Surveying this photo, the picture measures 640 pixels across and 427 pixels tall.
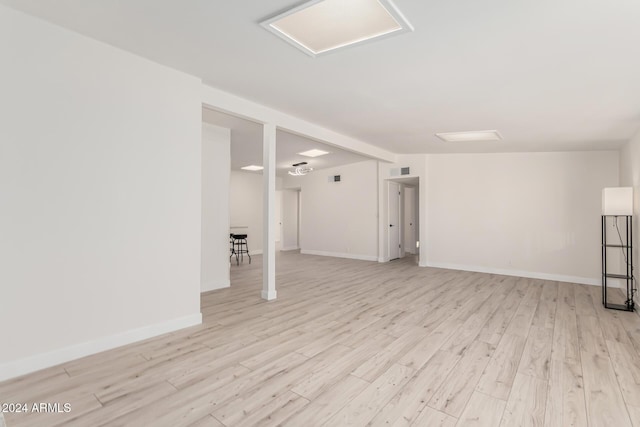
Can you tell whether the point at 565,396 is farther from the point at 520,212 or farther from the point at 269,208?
the point at 520,212

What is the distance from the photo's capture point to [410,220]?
10875mm

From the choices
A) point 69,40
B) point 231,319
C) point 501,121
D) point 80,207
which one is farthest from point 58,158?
point 501,121

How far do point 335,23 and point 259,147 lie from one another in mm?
4480

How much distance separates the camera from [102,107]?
9.54 ft

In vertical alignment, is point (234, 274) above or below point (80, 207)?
below

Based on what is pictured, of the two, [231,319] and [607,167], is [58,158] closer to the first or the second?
[231,319]

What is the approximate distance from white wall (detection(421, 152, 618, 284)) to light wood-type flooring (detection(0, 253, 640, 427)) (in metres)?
2.09

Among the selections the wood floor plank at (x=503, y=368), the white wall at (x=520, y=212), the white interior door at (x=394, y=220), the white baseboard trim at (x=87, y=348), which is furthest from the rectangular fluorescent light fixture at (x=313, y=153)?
→ the wood floor plank at (x=503, y=368)

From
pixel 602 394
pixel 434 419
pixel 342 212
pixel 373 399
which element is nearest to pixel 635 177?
pixel 602 394

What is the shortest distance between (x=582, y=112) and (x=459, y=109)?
1.50 meters

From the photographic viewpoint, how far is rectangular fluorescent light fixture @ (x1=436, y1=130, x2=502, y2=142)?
532 centimetres

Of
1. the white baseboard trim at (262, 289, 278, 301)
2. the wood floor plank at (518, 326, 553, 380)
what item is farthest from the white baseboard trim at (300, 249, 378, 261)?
the wood floor plank at (518, 326, 553, 380)

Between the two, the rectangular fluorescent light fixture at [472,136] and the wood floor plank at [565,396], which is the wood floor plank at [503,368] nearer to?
the wood floor plank at [565,396]

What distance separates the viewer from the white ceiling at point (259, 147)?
504 centimetres
